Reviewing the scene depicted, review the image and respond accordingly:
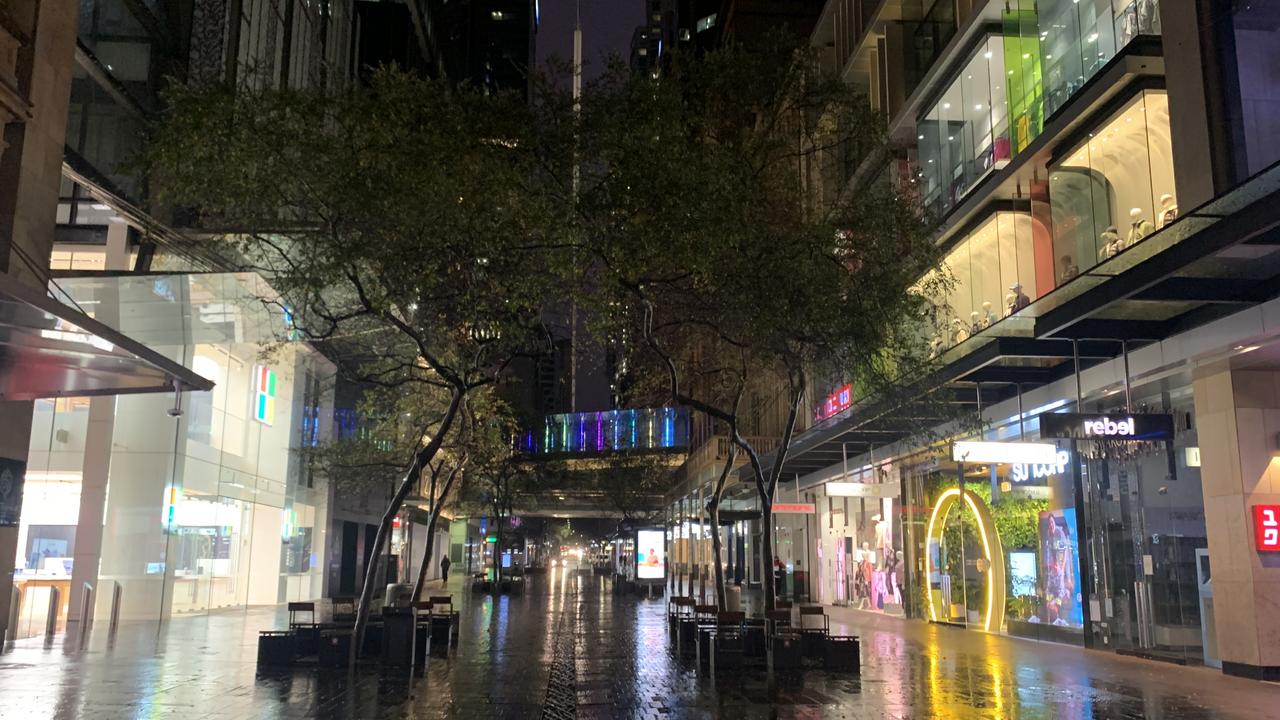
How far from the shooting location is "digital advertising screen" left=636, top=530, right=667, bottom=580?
4847 centimetres

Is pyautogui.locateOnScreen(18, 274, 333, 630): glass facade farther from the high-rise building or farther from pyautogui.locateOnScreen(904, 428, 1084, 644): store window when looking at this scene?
pyautogui.locateOnScreen(904, 428, 1084, 644): store window

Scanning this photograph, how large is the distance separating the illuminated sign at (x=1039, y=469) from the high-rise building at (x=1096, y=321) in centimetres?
Result: 6

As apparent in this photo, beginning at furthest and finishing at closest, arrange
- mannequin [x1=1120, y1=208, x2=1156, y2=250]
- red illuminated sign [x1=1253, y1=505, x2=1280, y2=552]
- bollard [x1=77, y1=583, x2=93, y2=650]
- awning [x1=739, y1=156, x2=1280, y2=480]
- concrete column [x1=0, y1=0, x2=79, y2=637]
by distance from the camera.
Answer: bollard [x1=77, y1=583, x2=93, y2=650]
mannequin [x1=1120, y1=208, x2=1156, y2=250]
red illuminated sign [x1=1253, y1=505, x2=1280, y2=552]
concrete column [x1=0, y1=0, x2=79, y2=637]
awning [x1=739, y1=156, x2=1280, y2=480]

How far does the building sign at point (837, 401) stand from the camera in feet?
91.1

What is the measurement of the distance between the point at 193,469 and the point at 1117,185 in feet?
75.5

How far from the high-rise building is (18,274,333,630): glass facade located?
11.6m

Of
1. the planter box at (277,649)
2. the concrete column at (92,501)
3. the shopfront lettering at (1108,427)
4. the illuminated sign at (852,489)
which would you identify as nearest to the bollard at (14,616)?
the concrete column at (92,501)

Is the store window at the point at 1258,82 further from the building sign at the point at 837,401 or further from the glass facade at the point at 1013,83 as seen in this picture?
the building sign at the point at 837,401

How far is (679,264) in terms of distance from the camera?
14.9 m

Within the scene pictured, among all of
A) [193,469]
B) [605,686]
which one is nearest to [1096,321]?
[605,686]

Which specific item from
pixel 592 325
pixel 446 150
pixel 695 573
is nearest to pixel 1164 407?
pixel 592 325

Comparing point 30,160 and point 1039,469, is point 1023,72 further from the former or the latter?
point 30,160

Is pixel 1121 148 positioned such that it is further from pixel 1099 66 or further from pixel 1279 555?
pixel 1279 555

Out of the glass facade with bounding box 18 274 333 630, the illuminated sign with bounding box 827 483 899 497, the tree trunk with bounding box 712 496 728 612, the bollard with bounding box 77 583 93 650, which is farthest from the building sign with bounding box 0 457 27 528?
the illuminated sign with bounding box 827 483 899 497
